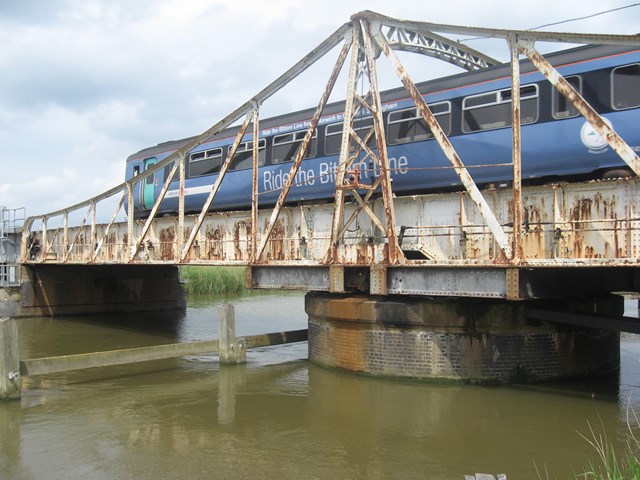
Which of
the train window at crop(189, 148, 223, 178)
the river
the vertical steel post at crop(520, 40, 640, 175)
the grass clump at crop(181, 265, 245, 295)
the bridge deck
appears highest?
the train window at crop(189, 148, 223, 178)

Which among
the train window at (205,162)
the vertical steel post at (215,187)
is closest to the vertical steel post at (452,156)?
the vertical steel post at (215,187)

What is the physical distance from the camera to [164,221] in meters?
18.2

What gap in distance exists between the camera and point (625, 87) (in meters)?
10.4

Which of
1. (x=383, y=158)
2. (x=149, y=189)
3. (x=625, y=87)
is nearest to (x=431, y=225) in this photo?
(x=383, y=158)

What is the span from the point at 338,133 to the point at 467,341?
19.9 feet

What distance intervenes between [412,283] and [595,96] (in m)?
4.52

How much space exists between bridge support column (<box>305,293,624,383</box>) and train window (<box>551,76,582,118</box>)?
3.46 metres

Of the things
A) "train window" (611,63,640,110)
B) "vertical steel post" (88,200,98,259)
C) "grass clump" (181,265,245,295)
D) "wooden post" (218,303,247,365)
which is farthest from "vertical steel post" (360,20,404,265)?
"grass clump" (181,265,245,295)

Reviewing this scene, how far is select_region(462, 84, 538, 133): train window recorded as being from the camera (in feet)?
38.1

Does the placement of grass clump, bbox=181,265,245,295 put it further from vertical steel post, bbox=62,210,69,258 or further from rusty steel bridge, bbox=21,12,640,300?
rusty steel bridge, bbox=21,12,640,300

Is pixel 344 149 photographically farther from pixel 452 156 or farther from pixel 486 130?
pixel 486 130

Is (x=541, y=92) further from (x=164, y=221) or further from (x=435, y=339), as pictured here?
(x=164, y=221)

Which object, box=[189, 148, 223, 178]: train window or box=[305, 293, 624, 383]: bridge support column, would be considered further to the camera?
box=[189, 148, 223, 178]: train window

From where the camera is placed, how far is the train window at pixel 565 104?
1102 cm
